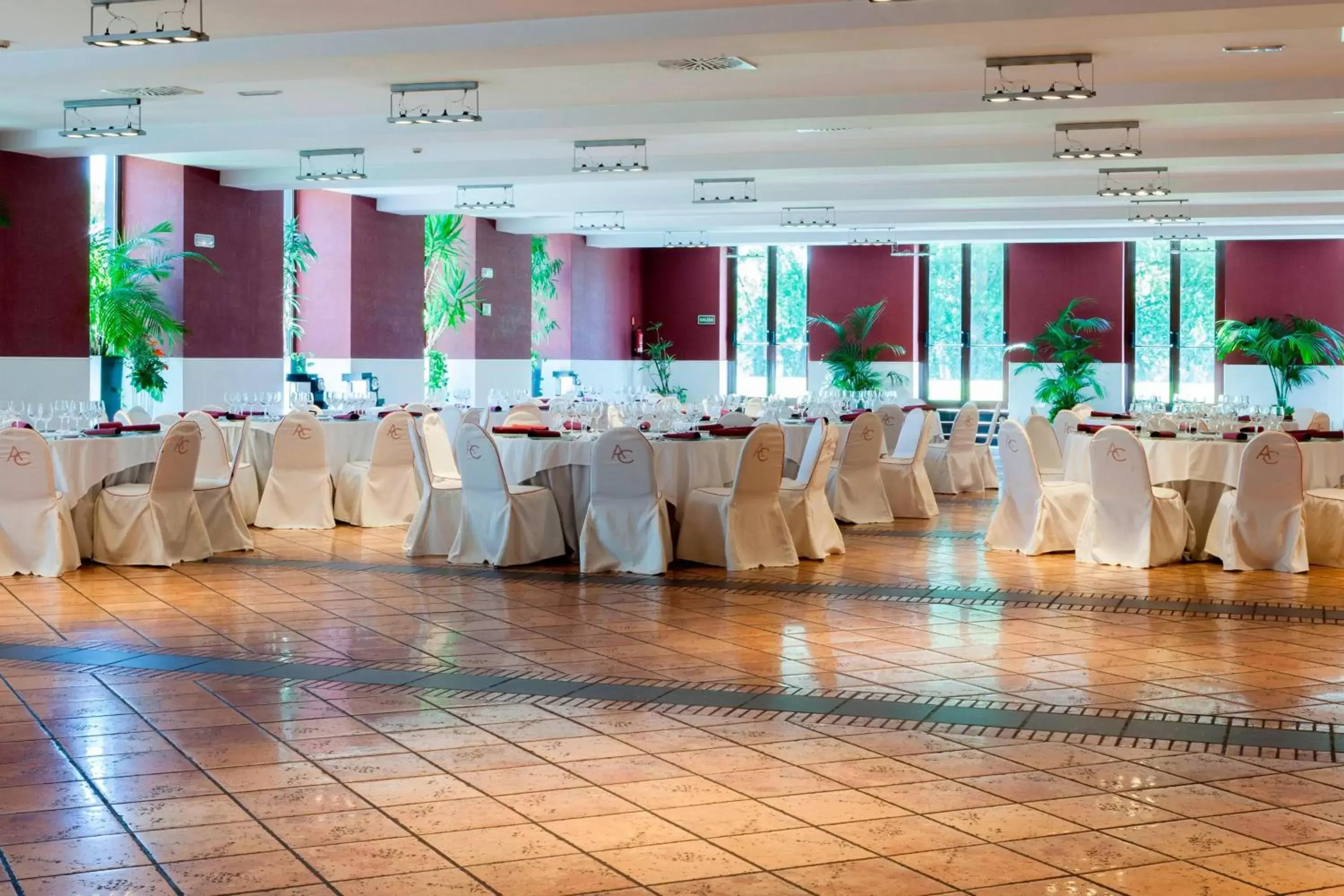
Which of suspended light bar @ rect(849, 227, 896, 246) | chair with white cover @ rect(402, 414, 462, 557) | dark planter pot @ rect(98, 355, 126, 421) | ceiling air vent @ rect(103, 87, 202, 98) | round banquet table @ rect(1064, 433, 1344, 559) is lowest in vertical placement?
chair with white cover @ rect(402, 414, 462, 557)

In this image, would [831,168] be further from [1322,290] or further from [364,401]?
[1322,290]

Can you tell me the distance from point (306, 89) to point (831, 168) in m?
5.05

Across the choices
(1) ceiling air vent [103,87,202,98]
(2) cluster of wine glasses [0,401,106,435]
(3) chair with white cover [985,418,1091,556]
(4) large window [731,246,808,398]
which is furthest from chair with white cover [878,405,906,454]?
(4) large window [731,246,808,398]

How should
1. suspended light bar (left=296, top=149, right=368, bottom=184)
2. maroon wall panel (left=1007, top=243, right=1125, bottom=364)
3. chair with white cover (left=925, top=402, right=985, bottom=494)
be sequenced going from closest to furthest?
suspended light bar (left=296, top=149, right=368, bottom=184)
chair with white cover (left=925, top=402, right=985, bottom=494)
maroon wall panel (left=1007, top=243, right=1125, bottom=364)

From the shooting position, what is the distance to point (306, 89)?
10492 millimetres

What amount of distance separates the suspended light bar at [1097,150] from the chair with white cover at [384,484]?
5.48 m

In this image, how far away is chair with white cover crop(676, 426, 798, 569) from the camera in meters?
8.29

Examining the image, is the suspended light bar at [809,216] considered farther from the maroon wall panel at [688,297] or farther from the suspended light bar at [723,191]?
the maroon wall panel at [688,297]

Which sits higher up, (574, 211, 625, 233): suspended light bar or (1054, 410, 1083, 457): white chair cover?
(574, 211, 625, 233): suspended light bar

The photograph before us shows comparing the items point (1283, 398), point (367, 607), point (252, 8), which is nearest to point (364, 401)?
point (252, 8)

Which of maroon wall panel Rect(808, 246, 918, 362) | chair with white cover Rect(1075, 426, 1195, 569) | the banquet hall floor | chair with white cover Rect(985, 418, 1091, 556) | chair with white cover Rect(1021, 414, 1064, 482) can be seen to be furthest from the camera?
maroon wall panel Rect(808, 246, 918, 362)

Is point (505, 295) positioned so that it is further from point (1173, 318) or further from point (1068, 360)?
point (1173, 318)

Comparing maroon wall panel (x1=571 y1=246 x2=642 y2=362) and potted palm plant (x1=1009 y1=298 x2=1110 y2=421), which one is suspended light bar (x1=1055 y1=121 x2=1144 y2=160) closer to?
potted palm plant (x1=1009 y1=298 x2=1110 y2=421)

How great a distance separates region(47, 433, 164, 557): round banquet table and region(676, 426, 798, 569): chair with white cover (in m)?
3.22
